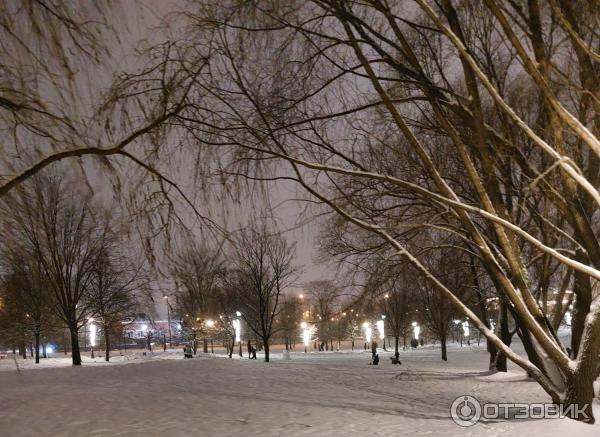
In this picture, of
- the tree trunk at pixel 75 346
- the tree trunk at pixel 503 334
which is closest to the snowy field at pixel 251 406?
the tree trunk at pixel 503 334

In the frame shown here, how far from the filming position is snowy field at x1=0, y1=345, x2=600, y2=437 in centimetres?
726

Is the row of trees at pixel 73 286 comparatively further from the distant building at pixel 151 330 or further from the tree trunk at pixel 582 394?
the tree trunk at pixel 582 394

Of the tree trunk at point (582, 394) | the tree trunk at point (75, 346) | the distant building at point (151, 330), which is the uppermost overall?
the tree trunk at point (582, 394)

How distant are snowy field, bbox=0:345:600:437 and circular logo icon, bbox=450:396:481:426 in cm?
20

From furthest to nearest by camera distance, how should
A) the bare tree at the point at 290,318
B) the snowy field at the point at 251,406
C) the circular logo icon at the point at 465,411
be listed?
the bare tree at the point at 290,318, the circular logo icon at the point at 465,411, the snowy field at the point at 251,406

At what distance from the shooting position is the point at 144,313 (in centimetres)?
3453

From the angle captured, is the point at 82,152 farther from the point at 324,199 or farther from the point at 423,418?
the point at 423,418

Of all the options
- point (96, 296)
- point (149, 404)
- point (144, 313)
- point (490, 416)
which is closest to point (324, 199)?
point (490, 416)

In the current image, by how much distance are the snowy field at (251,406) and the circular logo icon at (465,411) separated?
0.20 m

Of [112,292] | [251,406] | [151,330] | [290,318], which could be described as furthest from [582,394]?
[151,330]

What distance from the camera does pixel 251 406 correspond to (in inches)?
369

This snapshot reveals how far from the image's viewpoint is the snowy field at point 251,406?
7262mm

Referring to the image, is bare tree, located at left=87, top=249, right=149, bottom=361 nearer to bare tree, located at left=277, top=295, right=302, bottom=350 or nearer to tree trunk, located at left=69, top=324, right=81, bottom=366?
tree trunk, located at left=69, top=324, right=81, bottom=366

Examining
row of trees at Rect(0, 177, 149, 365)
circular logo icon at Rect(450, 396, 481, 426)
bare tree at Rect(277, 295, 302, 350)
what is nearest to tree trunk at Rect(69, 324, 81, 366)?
row of trees at Rect(0, 177, 149, 365)
